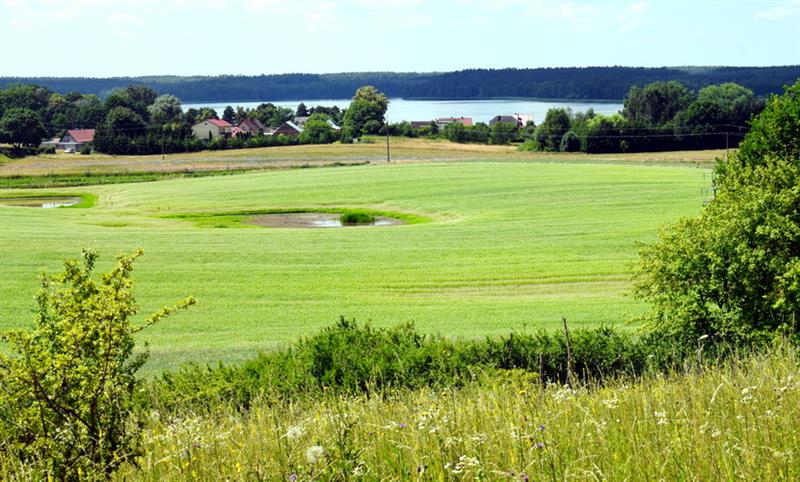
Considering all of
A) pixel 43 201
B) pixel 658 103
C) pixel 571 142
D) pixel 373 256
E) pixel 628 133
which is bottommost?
pixel 43 201

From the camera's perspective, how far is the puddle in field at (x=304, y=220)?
187 ft

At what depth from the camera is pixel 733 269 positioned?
1797cm

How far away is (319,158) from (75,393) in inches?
4056

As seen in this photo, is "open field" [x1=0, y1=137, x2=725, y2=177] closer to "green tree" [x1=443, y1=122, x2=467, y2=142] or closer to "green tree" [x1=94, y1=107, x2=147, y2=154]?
"green tree" [x1=94, y1=107, x2=147, y2=154]

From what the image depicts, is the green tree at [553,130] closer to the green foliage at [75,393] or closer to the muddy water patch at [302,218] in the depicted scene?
the muddy water patch at [302,218]

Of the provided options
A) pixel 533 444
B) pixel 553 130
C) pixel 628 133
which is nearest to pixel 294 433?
pixel 533 444

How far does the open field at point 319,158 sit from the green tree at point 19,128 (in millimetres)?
20166

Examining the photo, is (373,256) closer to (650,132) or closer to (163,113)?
(650,132)

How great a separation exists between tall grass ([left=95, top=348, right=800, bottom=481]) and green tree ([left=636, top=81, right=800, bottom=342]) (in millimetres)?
10739

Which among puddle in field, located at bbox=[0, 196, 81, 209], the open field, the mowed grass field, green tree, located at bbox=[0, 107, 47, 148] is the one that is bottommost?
puddle in field, located at bbox=[0, 196, 81, 209]

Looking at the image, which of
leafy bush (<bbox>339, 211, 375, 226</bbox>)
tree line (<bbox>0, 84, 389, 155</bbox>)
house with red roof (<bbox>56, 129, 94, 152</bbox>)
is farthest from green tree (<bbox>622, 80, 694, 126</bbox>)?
leafy bush (<bbox>339, 211, 375, 226</bbox>)

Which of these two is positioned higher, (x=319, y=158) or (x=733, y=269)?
(x=733, y=269)

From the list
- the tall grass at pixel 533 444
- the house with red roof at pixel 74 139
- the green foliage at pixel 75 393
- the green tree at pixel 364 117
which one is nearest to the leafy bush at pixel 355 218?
the green foliage at pixel 75 393

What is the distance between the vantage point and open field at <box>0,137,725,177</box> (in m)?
99.5
